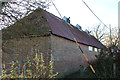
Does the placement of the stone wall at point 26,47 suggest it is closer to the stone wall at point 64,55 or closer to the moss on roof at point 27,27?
the stone wall at point 64,55

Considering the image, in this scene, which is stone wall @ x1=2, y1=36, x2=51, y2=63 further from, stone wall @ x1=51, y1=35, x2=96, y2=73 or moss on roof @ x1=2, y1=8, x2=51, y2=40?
moss on roof @ x1=2, y1=8, x2=51, y2=40

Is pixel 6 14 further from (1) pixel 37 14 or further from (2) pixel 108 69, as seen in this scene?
(2) pixel 108 69

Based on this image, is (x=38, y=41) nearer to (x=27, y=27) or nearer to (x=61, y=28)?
(x=27, y=27)

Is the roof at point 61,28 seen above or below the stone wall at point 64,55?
above

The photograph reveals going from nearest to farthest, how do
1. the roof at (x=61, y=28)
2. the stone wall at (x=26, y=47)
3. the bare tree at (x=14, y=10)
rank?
the bare tree at (x=14, y=10) < the stone wall at (x=26, y=47) < the roof at (x=61, y=28)

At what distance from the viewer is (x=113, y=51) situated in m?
5.80

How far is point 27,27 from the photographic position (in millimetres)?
6180

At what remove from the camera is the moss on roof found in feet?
19.3

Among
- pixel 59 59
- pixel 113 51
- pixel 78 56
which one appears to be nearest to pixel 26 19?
pixel 59 59

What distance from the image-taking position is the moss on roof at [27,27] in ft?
19.3

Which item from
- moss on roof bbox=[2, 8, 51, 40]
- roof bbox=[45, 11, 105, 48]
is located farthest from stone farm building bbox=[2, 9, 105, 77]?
roof bbox=[45, 11, 105, 48]

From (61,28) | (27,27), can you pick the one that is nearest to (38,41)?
(27,27)

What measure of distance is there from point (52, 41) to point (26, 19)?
2119mm

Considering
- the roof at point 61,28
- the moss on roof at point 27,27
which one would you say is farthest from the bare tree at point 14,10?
the roof at point 61,28
